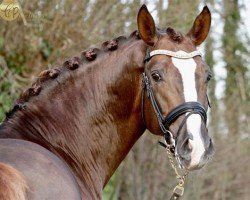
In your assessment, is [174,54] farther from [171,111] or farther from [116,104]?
[116,104]

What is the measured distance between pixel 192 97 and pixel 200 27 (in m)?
0.76

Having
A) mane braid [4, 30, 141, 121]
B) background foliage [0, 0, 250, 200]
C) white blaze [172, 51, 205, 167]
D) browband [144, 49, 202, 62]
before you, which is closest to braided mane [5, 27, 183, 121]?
mane braid [4, 30, 141, 121]

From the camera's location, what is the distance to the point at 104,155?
4895 millimetres

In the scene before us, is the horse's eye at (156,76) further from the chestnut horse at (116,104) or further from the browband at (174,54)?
the browband at (174,54)

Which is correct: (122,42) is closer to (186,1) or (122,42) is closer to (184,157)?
(184,157)

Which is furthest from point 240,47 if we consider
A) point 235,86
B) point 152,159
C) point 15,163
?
point 15,163

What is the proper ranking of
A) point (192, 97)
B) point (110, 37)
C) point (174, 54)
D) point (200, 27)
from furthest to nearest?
point (110, 37)
point (200, 27)
point (174, 54)
point (192, 97)

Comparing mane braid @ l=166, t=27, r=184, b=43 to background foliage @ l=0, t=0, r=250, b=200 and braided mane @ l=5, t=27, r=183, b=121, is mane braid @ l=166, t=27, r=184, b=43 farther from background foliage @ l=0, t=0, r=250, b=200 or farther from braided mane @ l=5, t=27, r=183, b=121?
background foliage @ l=0, t=0, r=250, b=200

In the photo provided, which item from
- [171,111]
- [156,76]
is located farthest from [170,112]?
[156,76]

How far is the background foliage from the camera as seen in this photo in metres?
9.59

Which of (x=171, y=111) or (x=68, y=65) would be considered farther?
(x=68, y=65)

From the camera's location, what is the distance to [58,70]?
479 cm

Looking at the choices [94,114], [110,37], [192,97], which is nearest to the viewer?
[192,97]

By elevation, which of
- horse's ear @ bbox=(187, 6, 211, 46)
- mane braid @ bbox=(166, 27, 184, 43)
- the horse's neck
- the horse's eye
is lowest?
the horse's neck
